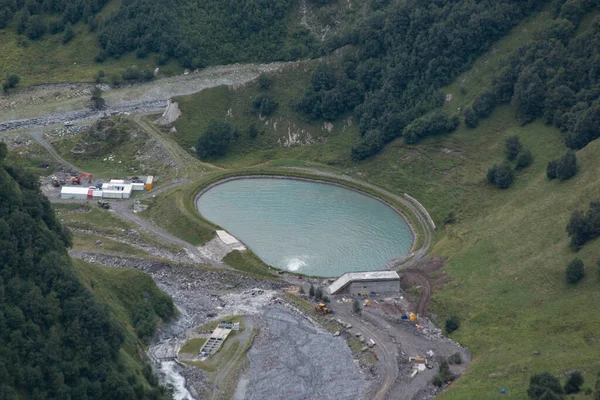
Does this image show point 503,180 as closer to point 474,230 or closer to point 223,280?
point 474,230

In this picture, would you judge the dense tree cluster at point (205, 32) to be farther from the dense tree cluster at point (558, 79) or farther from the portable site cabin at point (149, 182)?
the dense tree cluster at point (558, 79)

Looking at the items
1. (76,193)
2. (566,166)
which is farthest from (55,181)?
(566,166)

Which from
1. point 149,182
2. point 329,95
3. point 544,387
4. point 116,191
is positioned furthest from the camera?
point 329,95

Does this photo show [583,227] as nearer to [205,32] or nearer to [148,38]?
[205,32]

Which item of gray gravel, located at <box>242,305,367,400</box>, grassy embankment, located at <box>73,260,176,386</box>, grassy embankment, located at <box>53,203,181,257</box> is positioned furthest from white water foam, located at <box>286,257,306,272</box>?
grassy embankment, located at <box>73,260,176,386</box>

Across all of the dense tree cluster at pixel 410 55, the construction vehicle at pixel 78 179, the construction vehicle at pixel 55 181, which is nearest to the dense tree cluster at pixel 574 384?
the dense tree cluster at pixel 410 55

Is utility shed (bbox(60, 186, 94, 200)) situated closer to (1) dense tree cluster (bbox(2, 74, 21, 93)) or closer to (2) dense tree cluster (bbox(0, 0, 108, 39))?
(1) dense tree cluster (bbox(2, 74, 21, 93))
